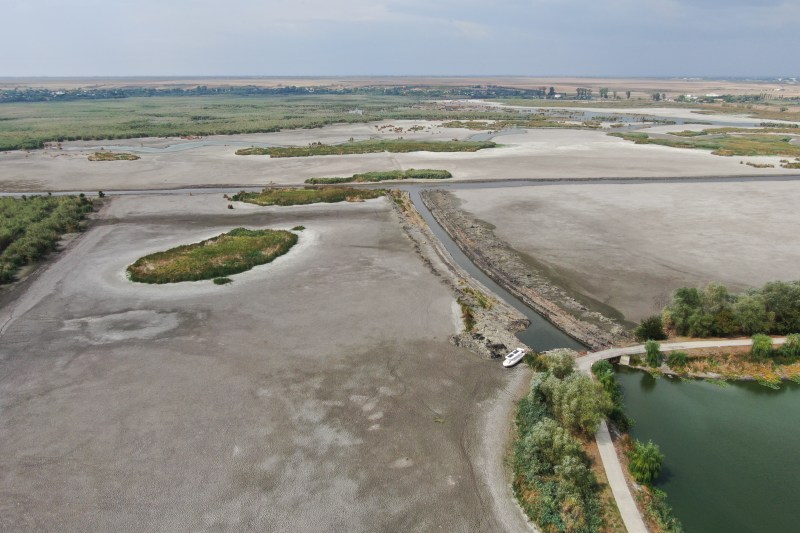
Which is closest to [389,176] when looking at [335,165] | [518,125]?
[335,165]

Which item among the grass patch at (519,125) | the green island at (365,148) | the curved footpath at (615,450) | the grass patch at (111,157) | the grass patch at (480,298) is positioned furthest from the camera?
the grass patch at (519,125)

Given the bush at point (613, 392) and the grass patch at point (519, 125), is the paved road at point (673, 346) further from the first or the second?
the grass patch at point (519, 125)

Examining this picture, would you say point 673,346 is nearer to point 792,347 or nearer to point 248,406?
point 792,347

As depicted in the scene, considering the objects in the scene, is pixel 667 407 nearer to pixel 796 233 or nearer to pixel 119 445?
pixel 119 445

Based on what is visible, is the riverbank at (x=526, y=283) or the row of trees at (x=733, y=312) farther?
the riverbank at (x=526, y=283)

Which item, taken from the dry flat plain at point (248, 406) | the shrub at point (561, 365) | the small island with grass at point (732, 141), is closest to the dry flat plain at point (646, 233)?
the shrub at point (561, 365)

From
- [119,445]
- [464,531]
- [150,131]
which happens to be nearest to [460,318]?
[464,531]
